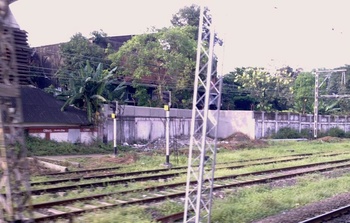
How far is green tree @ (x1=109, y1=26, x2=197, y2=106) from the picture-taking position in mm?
36156

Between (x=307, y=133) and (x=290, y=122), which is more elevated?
(x=290, y=122)

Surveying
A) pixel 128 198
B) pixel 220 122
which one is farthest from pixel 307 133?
pixel 128 198

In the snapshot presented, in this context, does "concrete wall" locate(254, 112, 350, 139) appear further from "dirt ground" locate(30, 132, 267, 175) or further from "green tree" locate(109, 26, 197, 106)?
"green tree" locate(109, 26, 197, 106)

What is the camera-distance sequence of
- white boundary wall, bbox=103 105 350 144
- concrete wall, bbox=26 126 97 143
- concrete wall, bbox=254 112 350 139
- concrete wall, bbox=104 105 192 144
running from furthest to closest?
concrete wall, bbox=254 112 350 139 → white boundary wall, bbox=103 105 350 144 → concrete wall, bbox=104 105 192 144 → concrete wall, bbox=26 126 97 143

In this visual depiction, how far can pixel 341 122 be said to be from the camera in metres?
47.4

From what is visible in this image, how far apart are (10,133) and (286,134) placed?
123ft

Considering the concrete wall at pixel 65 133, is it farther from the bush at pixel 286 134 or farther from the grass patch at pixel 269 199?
the bush at pixel 286 134

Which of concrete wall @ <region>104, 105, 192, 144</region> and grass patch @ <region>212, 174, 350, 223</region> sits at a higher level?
concrete wall @ <region>104, 105, 192, 144</region>

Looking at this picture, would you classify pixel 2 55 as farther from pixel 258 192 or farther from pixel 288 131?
pixel 288 131

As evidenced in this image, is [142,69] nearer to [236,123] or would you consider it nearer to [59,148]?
[236,123]

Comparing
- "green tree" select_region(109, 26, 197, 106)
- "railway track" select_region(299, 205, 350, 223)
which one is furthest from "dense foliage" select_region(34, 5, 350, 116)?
"railway track" select_region(299, 205, 350, 223)

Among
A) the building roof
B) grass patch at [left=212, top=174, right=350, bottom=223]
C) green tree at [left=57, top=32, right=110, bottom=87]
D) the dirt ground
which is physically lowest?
the dirt ground

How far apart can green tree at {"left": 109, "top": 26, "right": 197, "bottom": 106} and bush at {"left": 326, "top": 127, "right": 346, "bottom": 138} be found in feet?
53.1

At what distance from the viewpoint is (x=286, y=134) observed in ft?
131
